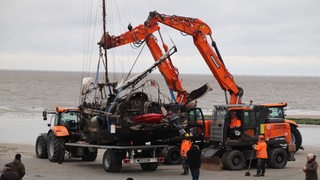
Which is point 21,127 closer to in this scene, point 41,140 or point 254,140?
point 41,140

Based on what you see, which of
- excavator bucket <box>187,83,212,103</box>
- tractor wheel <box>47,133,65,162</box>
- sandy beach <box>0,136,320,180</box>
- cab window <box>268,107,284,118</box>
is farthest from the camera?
cab window <box>268,107,284,118</box>

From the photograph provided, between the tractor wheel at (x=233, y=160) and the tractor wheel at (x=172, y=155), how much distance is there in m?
2.43

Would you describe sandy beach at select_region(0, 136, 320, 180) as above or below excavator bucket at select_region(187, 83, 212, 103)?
below

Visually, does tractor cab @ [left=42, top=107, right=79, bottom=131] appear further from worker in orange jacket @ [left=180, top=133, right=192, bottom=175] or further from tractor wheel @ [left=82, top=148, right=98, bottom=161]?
worker in orange jacket @ [left=180, top=133, right=192, bottom=175]

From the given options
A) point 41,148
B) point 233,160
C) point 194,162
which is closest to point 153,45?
point 41,148

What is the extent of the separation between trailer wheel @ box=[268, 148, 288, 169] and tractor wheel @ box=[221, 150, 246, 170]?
1.03 m

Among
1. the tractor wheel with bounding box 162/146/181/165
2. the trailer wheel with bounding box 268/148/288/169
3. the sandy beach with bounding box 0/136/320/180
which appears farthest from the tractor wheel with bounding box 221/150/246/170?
the tractor wheel with bounding box 162/146/181/165

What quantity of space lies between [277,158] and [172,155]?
13.0 feet

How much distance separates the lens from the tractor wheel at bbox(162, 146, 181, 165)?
25.9m

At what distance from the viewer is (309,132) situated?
41.0m

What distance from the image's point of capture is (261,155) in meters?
22.7

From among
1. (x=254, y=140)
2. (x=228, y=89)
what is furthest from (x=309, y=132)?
(x=254, y=140)

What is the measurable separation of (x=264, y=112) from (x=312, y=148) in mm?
7881

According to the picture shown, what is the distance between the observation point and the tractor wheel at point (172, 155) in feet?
84.8
